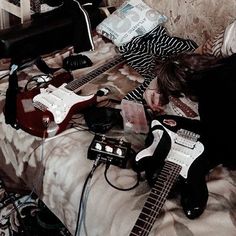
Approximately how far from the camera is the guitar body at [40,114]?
130 centimetres

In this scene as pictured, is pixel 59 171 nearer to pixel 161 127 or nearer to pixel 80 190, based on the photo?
pixel 80 190

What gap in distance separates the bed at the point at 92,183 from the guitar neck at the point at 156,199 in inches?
1.7

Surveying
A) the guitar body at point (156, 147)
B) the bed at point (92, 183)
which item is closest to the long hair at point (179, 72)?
the bed at point (92, 183)

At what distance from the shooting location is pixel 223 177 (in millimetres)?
1184

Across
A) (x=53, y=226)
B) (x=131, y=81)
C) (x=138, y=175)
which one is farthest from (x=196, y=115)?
(x=53, y=226)

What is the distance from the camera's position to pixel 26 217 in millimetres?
1519

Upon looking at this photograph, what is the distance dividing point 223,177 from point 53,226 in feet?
2.25

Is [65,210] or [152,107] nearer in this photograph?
[65,210]

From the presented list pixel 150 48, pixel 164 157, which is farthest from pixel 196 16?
pixel 164 157

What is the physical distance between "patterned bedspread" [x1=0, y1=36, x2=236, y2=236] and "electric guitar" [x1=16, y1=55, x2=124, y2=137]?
40mm

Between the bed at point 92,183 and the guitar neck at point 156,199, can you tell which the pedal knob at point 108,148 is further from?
the guitar neck at point 156,199

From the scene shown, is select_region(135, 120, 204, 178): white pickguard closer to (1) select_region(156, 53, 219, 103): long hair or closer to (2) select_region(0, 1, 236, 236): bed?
(2) select_region(0, 1, 236, 236): bed

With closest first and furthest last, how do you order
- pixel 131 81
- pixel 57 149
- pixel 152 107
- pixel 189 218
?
1. pixel 189 218
2. pixel 57 149
3. pixel 152 107
4. pixel 131 81

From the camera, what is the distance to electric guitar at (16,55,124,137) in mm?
1300
